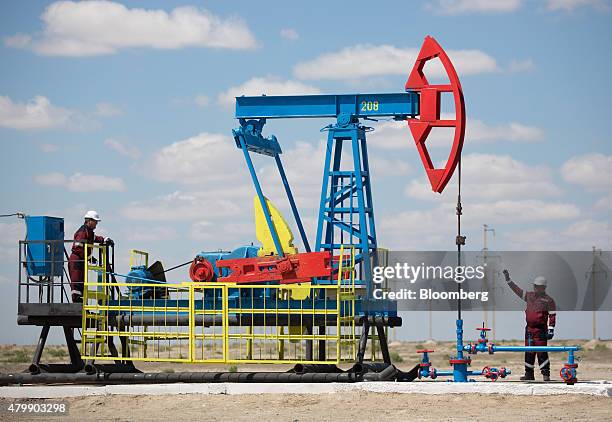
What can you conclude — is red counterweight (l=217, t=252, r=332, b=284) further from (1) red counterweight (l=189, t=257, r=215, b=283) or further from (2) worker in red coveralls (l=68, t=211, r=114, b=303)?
(2) worker in red coveralls (l=68, t=211, r=114, b=303)

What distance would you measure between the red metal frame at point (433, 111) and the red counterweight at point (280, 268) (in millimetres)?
1738

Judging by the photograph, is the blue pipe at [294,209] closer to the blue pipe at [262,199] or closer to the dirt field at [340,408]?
the blue pipe at [262,199]

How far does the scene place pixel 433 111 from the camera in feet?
Answer: 47.5

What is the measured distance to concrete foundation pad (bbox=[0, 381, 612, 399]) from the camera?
511 inches

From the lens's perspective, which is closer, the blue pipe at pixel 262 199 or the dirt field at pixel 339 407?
the dirt field at pixel 339 407

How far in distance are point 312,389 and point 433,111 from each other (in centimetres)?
384

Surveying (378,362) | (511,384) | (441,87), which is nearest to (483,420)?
(511,384)

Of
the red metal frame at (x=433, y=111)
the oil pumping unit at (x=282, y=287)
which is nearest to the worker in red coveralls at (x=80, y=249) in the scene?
the oil pumping unit at (x=282, y=287)

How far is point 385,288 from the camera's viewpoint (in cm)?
1504

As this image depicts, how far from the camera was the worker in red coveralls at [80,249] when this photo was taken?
14.6m

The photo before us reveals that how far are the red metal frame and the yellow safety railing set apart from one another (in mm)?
1579

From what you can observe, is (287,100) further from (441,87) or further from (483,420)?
(483,420)

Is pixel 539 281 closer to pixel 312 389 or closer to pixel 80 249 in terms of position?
pixel 312 389

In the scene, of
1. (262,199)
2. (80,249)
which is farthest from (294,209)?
(80,249)
